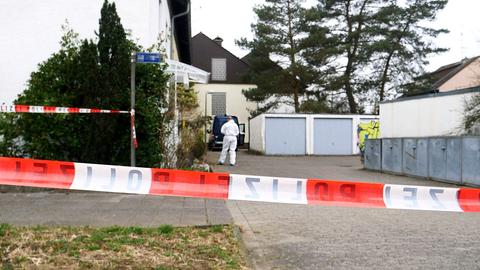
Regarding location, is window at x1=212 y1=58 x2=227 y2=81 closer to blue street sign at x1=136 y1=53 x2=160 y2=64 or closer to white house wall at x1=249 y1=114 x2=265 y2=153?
white house wall at x1=249 y1=114 x2=265 y2=153

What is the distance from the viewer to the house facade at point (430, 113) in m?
15.0

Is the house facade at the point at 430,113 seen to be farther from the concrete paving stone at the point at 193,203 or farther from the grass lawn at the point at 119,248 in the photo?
the grass lawn at the point at 119,248

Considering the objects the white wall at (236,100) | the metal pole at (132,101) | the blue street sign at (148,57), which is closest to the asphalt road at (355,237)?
the metal pole at (132,101)

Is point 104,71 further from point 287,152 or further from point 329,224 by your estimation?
point 287,152

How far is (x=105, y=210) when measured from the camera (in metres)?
7.84

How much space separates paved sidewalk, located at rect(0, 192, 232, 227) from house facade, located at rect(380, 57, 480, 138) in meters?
8.89

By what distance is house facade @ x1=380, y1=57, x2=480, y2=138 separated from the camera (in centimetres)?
1498

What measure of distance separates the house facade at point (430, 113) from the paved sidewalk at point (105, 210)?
8.89 m

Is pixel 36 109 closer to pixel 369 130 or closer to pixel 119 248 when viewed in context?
pixel 119 248

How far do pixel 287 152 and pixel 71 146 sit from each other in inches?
795

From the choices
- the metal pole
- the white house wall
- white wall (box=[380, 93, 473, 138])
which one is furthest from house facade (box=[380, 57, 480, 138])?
the white house wall

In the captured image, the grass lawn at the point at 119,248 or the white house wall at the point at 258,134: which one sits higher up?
the white house wall at the point at 258,134

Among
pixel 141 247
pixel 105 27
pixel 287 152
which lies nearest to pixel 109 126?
pixel 105 27

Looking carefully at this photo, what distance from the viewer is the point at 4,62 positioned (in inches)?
504
